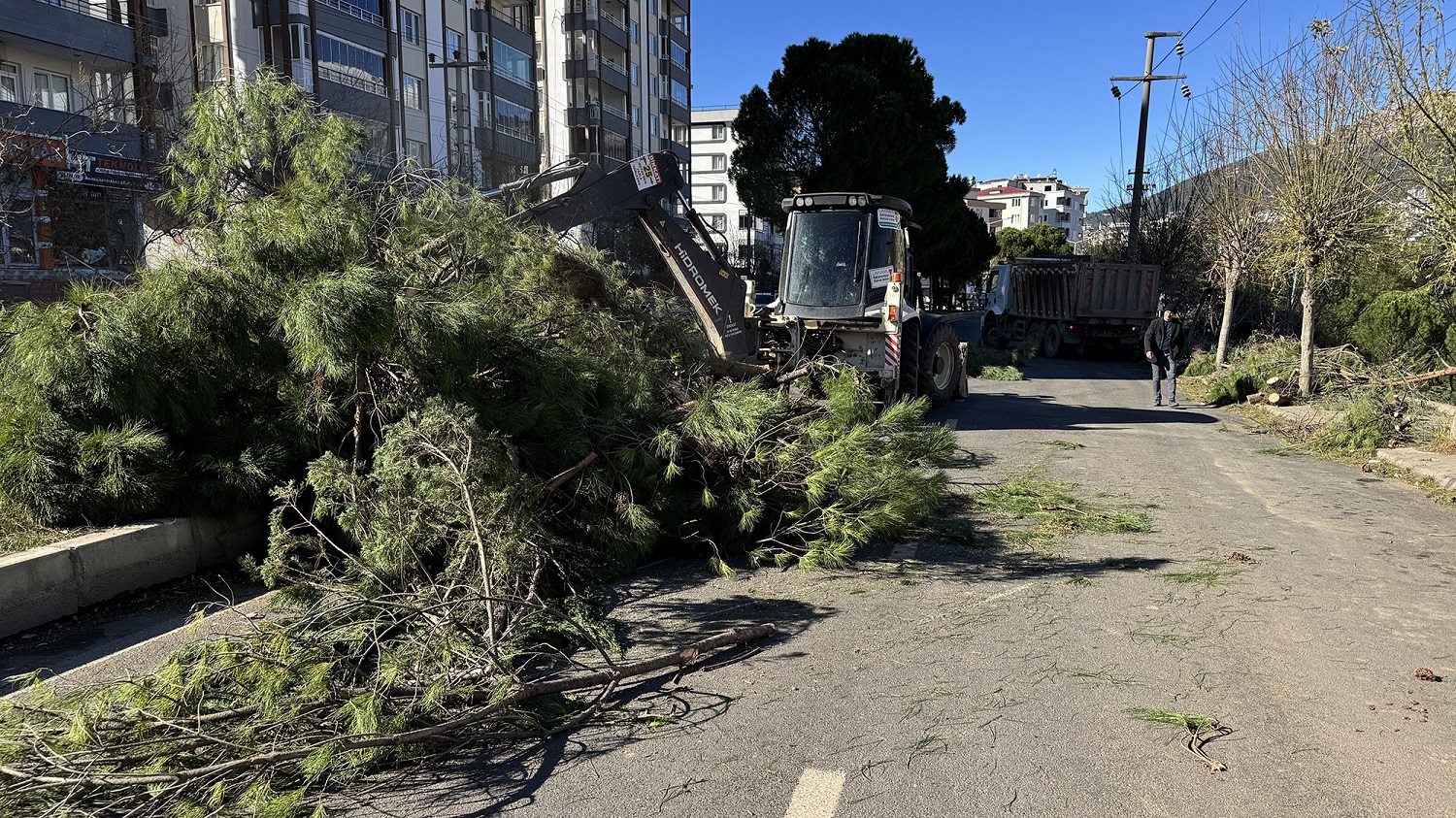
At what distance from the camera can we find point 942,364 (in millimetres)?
15711

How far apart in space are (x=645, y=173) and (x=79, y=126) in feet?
58.6

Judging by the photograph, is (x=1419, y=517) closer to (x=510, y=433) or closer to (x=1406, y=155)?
(x=1406, y=155)

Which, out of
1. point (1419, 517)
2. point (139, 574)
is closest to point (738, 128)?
point (1419, 517)

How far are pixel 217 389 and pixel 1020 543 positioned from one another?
5669 mm

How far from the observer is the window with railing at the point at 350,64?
1123 inches

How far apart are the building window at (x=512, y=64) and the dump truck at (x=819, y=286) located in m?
29.3

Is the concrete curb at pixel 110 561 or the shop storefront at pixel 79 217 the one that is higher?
the shop storefront at pixel 79 217

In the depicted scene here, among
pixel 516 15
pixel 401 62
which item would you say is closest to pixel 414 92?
pixel 401 62

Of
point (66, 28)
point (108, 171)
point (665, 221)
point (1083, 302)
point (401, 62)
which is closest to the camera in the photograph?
point (665, 221)

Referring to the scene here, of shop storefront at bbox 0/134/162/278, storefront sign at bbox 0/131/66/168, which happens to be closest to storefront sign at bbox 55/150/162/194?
shop storefront at bbox 0/134/162/278

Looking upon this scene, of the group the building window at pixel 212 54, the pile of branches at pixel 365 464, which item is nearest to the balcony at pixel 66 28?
the building window at pixel 212 54

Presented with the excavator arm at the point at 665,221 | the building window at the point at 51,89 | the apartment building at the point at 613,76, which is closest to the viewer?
the excavator arm at the point at 665,221

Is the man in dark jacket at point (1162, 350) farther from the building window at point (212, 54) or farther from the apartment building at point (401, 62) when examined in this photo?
the building window at point (212, 54)

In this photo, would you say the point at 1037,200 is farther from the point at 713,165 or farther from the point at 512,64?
the point at 512,64
